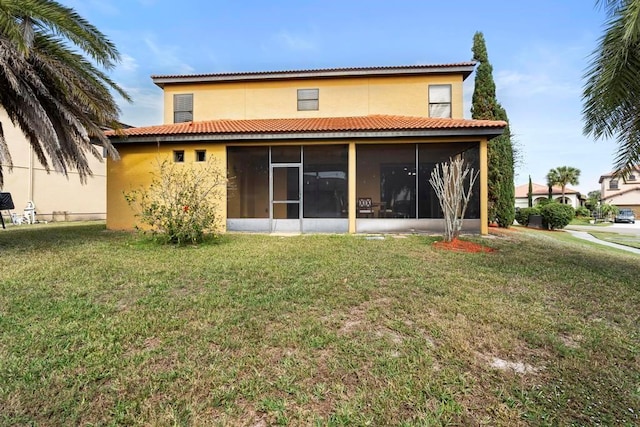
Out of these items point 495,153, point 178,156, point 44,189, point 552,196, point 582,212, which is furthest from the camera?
point 552,196

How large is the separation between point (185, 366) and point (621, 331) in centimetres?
464

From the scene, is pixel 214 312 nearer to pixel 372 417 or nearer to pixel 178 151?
pixel 372 417

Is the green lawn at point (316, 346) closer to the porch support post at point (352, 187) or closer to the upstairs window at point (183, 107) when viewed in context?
the porch support post at point (352, 187)

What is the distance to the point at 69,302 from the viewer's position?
4246mm

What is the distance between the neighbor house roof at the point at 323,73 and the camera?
13.6 meters

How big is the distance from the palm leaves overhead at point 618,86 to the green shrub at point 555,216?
43.7 ft

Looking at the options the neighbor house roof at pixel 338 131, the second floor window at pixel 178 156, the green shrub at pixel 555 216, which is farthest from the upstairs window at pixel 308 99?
the green shrub at pixel 555 216

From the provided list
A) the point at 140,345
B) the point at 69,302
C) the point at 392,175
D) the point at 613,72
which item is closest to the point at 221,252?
the point at 69,302

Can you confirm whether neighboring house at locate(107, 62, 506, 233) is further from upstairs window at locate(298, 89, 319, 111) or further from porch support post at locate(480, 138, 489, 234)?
upstairs window at locate(298, 89, 319, 111)

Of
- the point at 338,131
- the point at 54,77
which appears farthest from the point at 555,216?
the point at 54,77

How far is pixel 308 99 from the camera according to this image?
47.8ft

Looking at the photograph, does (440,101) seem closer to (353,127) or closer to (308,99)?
(353,127)

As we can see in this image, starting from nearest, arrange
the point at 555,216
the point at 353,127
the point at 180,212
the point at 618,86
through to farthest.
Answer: the point at 618,86
the point at 180,212
the point at 353,127
the point at 555,216

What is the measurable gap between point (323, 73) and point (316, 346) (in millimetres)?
13264
